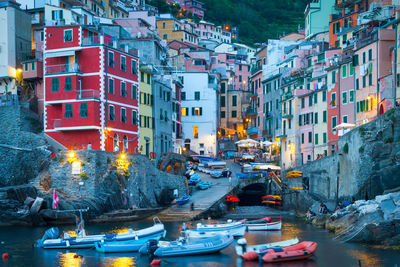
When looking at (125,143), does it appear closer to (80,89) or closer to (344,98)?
(80,89)

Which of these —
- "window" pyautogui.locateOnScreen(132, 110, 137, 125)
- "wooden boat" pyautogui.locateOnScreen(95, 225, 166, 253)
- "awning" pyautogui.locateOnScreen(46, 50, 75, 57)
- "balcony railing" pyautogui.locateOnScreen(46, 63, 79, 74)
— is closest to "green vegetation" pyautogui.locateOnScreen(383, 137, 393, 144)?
"wooden boat" pyautogui.locateOnScreen(95, 225, 166, 253)

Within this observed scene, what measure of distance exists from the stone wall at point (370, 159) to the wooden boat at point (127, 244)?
21888 mm

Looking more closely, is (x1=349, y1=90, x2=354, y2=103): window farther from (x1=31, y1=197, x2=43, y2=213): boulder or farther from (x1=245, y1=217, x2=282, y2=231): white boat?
(x1=31, y1=197, x2=43, y2=213): boulder

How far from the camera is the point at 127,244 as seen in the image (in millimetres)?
47125

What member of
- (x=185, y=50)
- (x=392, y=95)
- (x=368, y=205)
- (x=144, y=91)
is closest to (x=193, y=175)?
(x=144, y=91)

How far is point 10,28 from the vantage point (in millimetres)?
81750

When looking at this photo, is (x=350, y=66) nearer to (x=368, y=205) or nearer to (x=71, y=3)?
(x=368, y=205)

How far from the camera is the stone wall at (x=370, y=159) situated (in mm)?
57094

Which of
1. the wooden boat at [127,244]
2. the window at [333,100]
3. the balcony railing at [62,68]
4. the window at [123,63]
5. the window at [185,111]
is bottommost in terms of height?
the wooden boat at [127,244]

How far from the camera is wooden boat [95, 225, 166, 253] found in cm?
4666

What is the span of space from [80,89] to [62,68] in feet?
11.3

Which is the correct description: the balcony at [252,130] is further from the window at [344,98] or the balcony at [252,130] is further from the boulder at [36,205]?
the boulder at [36,205]

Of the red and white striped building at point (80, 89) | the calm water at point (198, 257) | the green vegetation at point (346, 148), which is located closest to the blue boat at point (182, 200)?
the red and white striped building at point (80, 89)

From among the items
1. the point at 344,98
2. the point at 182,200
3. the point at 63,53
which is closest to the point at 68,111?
the point at 63,53
